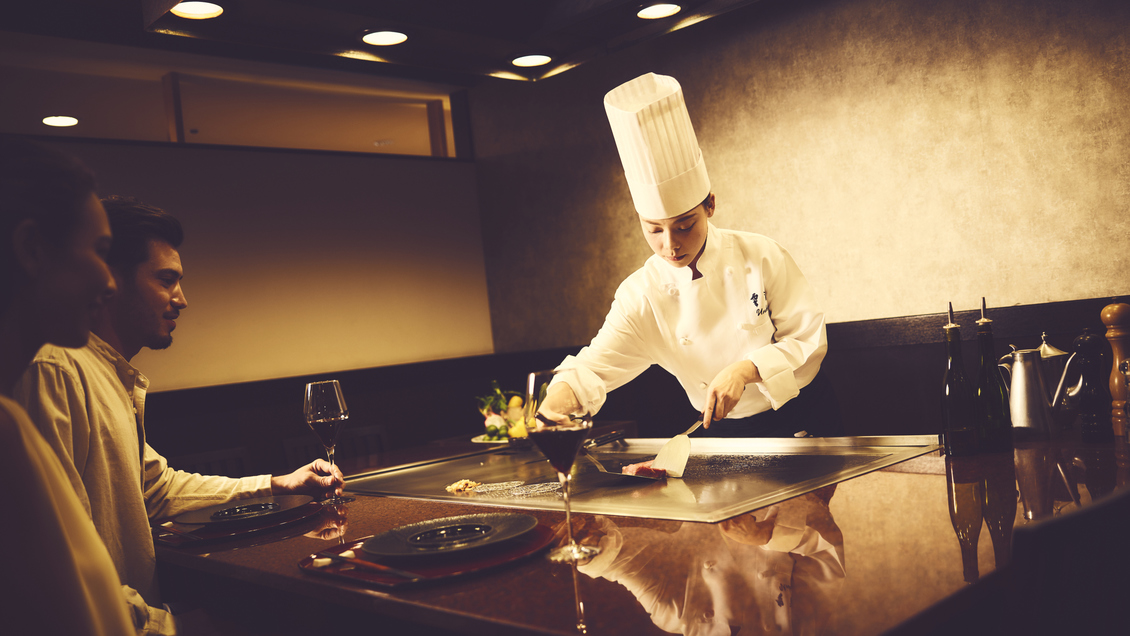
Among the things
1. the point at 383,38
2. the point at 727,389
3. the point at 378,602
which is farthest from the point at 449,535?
the point at 383,38

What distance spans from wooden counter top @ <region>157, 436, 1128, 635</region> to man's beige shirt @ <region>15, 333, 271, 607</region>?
0.22 ft

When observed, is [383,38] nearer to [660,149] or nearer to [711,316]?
[660,149]

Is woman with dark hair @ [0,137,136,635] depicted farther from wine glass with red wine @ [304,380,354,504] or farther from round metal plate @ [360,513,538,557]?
wine glass with red wine @ [304,380,354,504]

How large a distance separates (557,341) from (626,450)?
2880mm

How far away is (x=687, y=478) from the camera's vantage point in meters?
1.50

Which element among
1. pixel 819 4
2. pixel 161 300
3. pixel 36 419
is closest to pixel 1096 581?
pixel 36 419

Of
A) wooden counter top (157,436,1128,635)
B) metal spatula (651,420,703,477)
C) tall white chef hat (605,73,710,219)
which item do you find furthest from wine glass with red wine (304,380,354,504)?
tall white chef hat (605,73,710,219)

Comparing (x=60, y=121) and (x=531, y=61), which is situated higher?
(x=60, y=121)

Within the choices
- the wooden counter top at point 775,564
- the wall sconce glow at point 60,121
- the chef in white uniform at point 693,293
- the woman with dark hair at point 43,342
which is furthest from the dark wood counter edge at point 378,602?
the wall sconce glow at point 60,121

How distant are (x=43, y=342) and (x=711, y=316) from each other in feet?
6.23

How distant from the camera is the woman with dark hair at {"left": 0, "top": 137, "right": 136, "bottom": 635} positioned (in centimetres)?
66

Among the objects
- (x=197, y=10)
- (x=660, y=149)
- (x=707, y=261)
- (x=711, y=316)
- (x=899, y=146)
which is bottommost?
(x=711, y=316)

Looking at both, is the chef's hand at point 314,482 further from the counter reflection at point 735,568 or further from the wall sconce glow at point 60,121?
the wall sconce glow at point 60,121

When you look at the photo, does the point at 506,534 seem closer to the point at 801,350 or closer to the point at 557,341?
the point at 801,350
